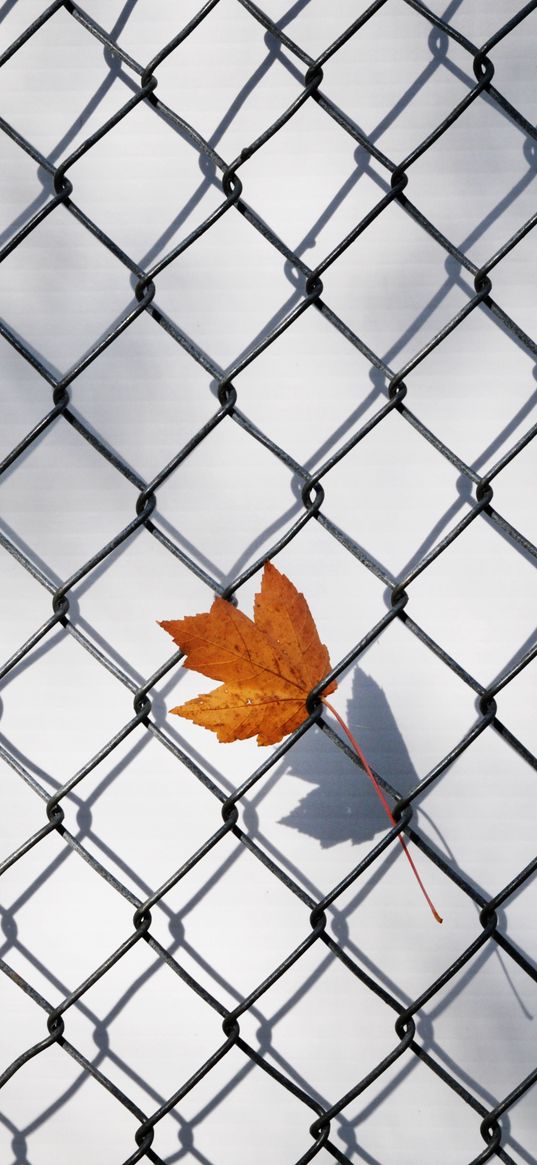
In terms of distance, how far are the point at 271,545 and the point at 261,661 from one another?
184 millimetres

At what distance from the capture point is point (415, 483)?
41.1 inches

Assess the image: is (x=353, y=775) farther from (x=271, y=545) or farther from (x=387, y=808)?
(x=271, y=545)

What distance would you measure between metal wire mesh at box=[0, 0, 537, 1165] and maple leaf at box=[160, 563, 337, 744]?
2 cm

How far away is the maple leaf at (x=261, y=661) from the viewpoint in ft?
2.92

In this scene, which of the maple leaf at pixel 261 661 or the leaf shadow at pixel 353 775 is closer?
the maple leaf at pixel 261 661

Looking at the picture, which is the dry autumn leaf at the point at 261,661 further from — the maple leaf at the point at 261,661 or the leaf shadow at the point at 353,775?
the leaf shadow at the point at 353,775

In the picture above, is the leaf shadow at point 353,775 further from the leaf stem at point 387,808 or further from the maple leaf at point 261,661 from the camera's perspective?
the maple leaf at point 261,661

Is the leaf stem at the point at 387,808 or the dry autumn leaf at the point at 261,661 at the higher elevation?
the dry autumn leaf at the point at 261,661

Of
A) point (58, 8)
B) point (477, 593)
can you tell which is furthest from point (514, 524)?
point (58, 8)

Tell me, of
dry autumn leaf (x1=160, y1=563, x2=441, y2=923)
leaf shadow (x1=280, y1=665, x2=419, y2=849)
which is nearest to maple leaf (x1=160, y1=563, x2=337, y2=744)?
dry autumn leaf (x1=160, y1=563, x2=441, y2=923)

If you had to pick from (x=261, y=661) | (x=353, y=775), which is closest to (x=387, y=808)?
(x=353, y=775)

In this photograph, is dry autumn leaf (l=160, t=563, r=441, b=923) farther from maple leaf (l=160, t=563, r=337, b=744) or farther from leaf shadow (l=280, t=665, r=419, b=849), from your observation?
leaf shadow (l=280, t=665, r=419, b=849)

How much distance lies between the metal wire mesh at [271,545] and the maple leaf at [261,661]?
25 mm

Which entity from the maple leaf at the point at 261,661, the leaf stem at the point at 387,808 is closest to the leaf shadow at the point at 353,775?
the leaf stem at the point at 387,808
